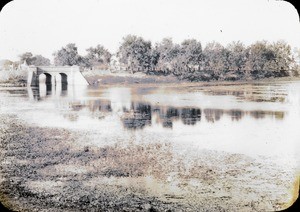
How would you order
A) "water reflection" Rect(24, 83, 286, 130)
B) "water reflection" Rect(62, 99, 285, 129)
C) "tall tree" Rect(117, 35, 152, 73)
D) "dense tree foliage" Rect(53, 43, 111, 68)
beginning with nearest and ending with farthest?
"tall tree" Rect(117, 35, 152, 73)
"dense tree foliage" Rect(53, 43, 111, 68)
"water reflection" Rect(62, 99, 285, 129)
"water reflection" Rect(24, 83, 286, 130)

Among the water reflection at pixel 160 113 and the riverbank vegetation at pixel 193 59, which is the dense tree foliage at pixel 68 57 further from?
the water reflection at pixel 160 113

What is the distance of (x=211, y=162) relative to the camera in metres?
7.87

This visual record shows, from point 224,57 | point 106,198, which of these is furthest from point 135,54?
point 106,198

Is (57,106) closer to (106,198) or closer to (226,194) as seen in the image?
(106,198)

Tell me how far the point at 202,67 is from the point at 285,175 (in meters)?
6.74

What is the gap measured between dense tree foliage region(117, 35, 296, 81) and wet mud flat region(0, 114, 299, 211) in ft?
9.83

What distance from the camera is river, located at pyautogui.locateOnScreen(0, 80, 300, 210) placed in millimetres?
7156

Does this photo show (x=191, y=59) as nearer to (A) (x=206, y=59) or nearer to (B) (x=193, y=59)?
(B) (x=193, y=59)

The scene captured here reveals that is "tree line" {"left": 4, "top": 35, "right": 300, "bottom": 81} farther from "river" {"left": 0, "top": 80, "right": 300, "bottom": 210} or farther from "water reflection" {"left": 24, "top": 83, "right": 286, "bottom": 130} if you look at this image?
"water reflection" {"left": 24, "top": 83, "right": 286, "bottom": 130}

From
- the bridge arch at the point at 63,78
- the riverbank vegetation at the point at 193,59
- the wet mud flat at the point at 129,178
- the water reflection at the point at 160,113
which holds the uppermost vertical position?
the riverbank vegetation at the point at 193,59

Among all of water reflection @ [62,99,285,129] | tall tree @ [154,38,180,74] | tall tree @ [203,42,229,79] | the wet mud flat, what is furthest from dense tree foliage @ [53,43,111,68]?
tall tree @ [203,42,229,79]

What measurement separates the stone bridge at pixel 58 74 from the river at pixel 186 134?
389mm

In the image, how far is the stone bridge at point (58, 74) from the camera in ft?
39.2

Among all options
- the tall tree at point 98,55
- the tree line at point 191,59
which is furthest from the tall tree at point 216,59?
the tall tree at point 98,55
